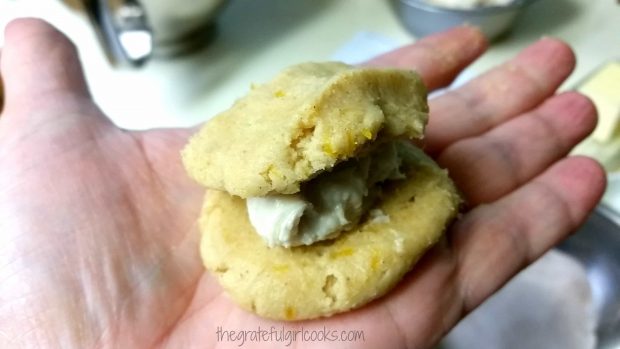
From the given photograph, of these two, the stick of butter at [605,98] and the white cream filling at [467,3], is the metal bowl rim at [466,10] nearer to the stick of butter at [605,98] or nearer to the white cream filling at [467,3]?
the white cream filling at [467,3]

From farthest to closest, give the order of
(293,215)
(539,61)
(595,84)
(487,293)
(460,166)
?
(595,84)
(539,61)
(460,166)
(487,293)
(293,215)

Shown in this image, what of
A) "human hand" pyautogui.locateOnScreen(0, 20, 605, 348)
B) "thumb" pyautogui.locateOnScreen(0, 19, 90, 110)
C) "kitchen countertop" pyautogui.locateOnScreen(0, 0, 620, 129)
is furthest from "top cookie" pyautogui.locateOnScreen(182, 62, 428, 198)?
"kitchen countertop" pyautogui.locateOnScreen(0, 0, 620, 129)

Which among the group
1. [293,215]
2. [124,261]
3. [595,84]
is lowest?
[595,84]

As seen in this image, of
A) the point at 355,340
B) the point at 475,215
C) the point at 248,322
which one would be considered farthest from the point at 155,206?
the point at 475,215

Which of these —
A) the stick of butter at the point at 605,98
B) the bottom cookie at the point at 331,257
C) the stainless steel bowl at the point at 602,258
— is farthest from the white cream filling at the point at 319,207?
the stick of butter at the point at 605,98

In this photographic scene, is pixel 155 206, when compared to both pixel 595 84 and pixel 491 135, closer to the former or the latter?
pixel 491 135

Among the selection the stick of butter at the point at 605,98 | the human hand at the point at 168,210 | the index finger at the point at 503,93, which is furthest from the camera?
the stick of butter at the point at 605,98

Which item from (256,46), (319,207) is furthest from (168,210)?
(256,46)
